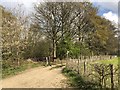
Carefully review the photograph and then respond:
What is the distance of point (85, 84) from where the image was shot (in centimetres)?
1493

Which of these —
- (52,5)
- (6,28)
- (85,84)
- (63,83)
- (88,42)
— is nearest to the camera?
(85,84)

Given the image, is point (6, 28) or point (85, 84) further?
point (6, 28)

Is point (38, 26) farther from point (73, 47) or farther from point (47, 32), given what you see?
point (73, 47)

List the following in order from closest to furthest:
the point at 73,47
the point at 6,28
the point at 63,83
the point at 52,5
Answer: the point at 63,83 → the point at 6,28 → the point at 52,5 → the point at 73,47

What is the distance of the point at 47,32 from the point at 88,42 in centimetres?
1272

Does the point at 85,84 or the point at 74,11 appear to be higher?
the point at 74,11

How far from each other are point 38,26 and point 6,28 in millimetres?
11261

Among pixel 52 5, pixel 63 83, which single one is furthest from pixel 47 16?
pixel 63 83

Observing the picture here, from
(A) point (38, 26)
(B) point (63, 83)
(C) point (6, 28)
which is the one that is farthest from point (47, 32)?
(B) point (63, 83)

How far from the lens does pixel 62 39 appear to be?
46625 millimetres

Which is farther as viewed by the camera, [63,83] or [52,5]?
[52,5]

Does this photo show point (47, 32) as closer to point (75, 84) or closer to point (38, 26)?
point (38, 26)

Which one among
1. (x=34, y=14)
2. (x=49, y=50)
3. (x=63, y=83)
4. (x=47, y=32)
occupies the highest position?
(x=34, y=14)

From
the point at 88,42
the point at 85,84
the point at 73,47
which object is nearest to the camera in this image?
the point at 85,84
